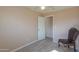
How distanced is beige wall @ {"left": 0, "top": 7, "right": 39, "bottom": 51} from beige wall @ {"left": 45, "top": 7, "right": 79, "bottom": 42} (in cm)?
146

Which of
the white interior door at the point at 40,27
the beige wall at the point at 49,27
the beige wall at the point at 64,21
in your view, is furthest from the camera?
the beige wall at the point at 49,27

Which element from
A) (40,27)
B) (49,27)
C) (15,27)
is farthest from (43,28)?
(15,27)

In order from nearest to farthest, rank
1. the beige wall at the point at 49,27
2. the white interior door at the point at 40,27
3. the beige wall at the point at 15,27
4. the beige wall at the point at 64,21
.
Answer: the beige wall at the point at 15,27, the beige wall at the point at 64,21, the white interior door at the point at 40,27, the beige wall at the point at 49,27

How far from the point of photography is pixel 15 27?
4.35 m

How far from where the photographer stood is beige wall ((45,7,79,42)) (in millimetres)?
5125

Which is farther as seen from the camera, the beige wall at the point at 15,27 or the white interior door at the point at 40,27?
the white interior door at the point at 40,27

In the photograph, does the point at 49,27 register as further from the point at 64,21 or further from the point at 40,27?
the point at 64,21

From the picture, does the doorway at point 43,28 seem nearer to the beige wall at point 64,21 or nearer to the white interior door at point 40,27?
the white interior door at point 40,27

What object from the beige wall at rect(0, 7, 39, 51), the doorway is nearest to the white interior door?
the doorway

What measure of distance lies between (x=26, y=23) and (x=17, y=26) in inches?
35.0

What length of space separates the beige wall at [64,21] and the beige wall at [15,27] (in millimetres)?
1459

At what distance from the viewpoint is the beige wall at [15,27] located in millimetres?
3752

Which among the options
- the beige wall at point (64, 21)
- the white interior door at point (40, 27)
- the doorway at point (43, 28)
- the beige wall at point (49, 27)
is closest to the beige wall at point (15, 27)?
the white interior door at point (40, 27)
